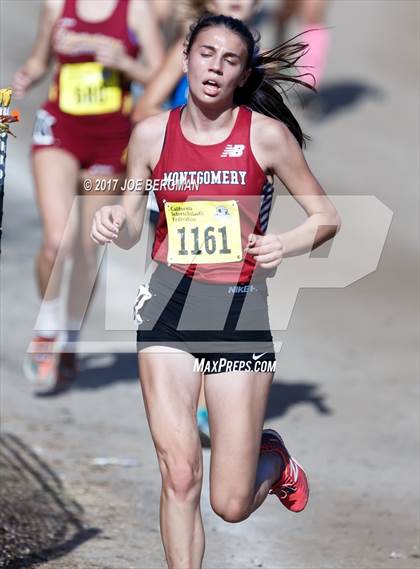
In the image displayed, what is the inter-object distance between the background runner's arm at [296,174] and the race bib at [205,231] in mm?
197

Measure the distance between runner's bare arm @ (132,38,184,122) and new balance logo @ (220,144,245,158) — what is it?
2.77 metres

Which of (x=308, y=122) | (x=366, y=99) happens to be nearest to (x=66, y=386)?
(x=308, y=122)

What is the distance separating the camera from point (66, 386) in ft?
27.7

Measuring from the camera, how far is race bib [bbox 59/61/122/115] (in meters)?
8.16

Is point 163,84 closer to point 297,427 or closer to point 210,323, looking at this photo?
point 297,427

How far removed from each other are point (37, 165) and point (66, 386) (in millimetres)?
1409

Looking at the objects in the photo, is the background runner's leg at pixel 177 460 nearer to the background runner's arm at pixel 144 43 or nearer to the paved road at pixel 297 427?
the paved road at pixel 297 427

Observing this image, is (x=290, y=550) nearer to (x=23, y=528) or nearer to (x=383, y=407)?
(x=23, y=528)

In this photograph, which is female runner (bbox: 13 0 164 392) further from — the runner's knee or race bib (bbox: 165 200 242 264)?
the runner's knee

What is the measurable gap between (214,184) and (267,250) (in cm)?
36

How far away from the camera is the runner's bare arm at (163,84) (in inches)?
295

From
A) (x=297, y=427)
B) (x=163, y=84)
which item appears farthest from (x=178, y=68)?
(x=297, y=427)

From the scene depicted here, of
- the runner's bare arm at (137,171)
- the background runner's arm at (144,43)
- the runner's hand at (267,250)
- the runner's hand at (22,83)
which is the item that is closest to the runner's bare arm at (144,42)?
the background runner's arm at (144,43)

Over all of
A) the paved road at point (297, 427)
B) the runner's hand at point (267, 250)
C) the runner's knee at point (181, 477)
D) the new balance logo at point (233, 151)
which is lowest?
the paved road at point (297, 427)
